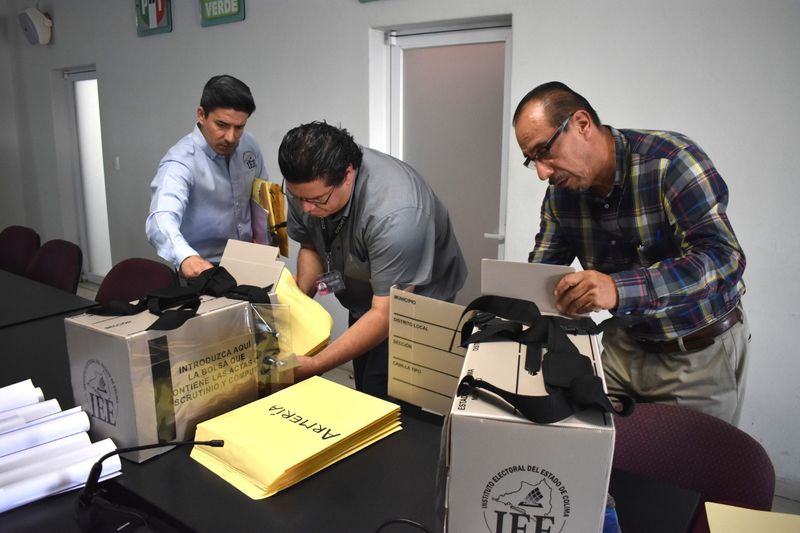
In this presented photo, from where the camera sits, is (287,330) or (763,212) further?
(763,212)

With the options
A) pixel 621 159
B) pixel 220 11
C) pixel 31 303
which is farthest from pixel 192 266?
pixel 220 11

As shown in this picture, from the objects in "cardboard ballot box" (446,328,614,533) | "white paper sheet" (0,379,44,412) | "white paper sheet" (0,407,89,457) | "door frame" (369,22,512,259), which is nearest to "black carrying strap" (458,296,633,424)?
"cardboard ballot box" (446,328,614,533)

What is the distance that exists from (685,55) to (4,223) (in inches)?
247

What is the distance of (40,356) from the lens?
63.7 inches

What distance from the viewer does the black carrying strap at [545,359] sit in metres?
0.64

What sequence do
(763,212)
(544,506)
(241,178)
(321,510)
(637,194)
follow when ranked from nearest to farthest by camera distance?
(544,506) → (321,510) → (637,194) → (763,212) → (241,178)

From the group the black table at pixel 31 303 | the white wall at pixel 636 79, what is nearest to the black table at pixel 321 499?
the black table at pixel 31 303

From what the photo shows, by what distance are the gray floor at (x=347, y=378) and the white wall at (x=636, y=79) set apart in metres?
0.05

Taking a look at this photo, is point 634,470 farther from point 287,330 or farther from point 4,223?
point 4,223

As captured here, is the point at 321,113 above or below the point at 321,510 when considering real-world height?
above

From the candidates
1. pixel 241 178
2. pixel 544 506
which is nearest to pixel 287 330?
pixel 544 506

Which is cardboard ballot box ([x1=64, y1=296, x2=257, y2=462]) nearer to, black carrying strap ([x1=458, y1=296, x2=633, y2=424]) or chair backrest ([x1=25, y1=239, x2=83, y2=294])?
black carrying strap ([x1=458, y1=296, x2=633, y2=424])

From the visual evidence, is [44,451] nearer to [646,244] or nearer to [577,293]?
[577,293]

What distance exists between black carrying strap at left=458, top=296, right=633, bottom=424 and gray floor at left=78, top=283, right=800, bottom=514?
1605 millimetres
